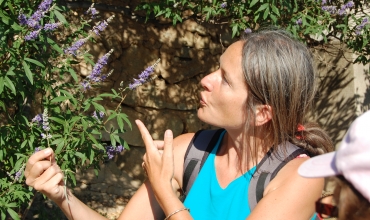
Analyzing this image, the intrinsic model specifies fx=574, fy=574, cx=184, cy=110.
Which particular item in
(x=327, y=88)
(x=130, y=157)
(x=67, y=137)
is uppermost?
(x=67, y=137)

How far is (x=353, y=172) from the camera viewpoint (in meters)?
1.11

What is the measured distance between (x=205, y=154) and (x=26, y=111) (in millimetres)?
1599

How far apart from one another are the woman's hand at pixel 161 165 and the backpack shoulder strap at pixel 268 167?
0.27 meters

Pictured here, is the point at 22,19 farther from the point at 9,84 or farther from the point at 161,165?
the point at 161,165

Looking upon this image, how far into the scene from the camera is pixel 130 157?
4.70 m

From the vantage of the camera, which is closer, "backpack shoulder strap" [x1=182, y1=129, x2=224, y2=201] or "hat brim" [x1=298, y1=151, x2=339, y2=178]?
"hat brim" [x1=298, y1=151, x2=339, y2=178]

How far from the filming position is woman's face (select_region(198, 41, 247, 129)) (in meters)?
2.01

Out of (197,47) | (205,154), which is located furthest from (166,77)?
(205,154)

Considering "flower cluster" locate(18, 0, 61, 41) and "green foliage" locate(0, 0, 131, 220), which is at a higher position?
"flower cluster" locate(18, 0, 61, 41)

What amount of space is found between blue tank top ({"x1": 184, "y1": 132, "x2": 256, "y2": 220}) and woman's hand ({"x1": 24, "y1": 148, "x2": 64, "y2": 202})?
0.46m

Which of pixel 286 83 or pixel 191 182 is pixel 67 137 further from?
pixel 286 83

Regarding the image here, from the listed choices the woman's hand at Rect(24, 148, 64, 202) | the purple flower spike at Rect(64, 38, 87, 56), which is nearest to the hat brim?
the woman's hand at Rect(24, 148, 64, 202)

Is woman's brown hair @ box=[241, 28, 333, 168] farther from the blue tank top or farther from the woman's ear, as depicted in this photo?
the blue tank top

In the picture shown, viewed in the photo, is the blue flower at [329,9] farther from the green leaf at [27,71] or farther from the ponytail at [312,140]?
the green leaf at [27,71]
